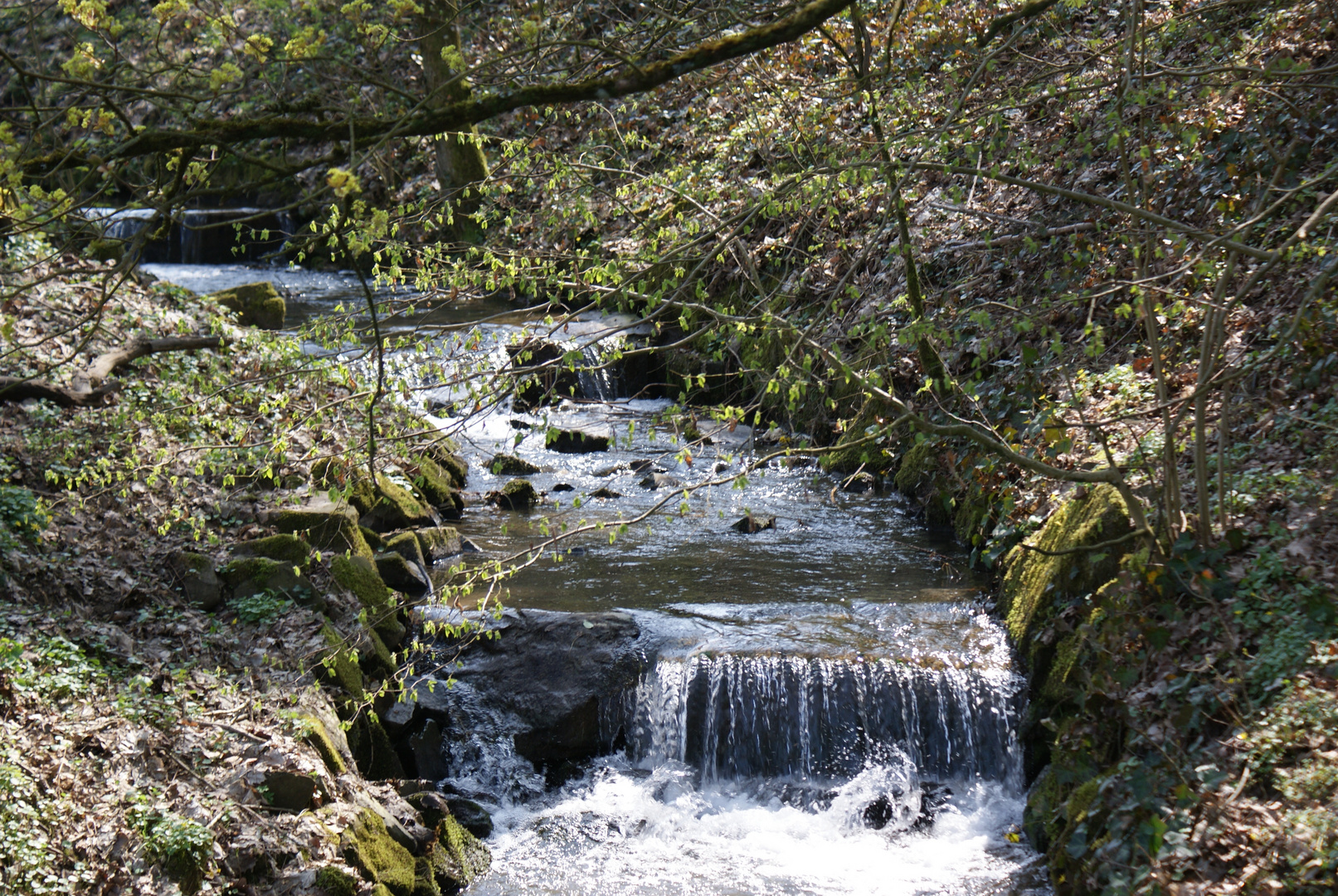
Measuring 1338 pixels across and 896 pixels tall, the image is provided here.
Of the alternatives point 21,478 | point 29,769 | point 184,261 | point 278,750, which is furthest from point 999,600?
point 184,261

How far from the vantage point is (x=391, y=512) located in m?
8.96

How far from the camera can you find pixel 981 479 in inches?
273

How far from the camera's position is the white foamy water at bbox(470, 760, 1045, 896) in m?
5.33

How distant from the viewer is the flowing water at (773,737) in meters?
5.43

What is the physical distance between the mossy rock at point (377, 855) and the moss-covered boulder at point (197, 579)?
197 centimetres

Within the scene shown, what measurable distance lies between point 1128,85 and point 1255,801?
11.2 feet

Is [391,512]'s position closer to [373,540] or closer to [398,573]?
[373,540]

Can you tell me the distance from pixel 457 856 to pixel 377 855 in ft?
2.18

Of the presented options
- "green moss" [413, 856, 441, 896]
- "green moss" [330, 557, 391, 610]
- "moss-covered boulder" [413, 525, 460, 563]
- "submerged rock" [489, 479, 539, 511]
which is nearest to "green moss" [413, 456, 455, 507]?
"submerged rock" [489, 479, 539, 511]

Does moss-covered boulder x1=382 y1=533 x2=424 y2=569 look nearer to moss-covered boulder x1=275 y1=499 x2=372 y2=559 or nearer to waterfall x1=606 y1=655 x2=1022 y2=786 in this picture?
moss-covered boulder x1=275 y1=499 x2=372 y2=559

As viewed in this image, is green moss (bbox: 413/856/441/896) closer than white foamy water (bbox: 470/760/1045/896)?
Yes

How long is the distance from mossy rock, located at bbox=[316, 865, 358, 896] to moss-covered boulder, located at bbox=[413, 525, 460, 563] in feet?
13.2

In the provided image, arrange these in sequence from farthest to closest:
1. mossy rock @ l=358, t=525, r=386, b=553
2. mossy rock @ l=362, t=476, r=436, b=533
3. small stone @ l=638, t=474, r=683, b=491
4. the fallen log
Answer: small stone @ l=638, t=474, r=683, b=491 → mossy rock @ l=362, t=476, r=436, b=533 → mossy rock @ l=358, t=525, r=386, b=553 → the fallen log

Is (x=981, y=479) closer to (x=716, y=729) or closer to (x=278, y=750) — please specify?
(x=716, y=729)
